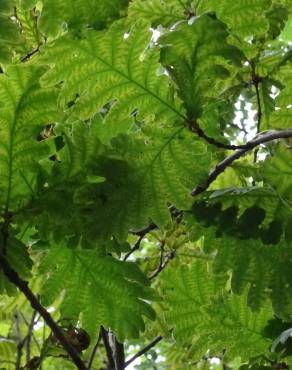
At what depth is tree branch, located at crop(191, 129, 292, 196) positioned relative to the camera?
1.17 meters

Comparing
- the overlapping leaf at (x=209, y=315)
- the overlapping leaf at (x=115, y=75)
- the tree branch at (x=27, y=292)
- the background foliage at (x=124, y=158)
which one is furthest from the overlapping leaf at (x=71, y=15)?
the overlapping leaf at (x=209, y=315)

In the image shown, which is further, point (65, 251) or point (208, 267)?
point (208, 267)

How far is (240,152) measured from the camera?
48.6 inches

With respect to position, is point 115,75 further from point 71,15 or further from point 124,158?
point 71,15

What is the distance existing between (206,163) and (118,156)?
0.52ft

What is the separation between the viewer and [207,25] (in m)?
1.08

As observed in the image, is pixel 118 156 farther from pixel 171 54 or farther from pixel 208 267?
pixel 208 267

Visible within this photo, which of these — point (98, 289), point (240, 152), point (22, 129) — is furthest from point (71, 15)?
point (98, 289)

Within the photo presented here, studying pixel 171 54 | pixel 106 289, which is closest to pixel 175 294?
pixel 106 289

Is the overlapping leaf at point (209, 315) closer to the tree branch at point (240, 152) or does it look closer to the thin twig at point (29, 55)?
the tree branch at point (240, 152)

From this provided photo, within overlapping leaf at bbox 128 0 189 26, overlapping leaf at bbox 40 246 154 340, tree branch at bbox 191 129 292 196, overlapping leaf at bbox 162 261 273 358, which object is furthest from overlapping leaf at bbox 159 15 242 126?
overlapping leaf at bbox 162 261 273 358

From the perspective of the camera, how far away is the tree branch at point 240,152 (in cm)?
117

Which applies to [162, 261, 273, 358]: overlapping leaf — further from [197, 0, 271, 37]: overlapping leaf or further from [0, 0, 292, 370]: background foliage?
[197, 0, 271, 37]: overlapping leaf

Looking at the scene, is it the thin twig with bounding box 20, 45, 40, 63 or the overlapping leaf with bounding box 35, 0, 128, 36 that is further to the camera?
the thin twig with bounding box 20, 45, 40, 63
